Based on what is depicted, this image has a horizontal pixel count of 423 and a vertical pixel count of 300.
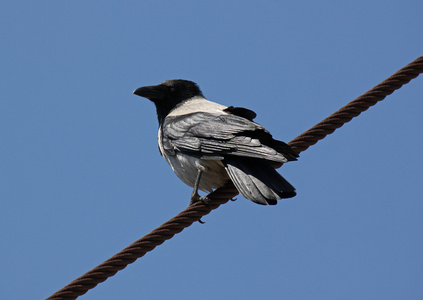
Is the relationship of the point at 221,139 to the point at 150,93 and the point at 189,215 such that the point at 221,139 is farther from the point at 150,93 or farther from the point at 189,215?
the point at 150,93

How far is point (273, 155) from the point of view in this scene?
506 cm

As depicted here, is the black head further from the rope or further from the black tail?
the rope

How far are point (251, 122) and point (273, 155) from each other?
784 mm

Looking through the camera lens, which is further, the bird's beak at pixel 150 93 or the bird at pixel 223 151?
the bird's beak at pixel 150 93

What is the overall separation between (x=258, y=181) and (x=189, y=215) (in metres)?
0.63

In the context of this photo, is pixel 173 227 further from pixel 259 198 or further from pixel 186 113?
pixel 186 113

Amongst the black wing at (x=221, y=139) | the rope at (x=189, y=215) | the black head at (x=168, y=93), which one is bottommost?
the rope at (x=189, y=215)

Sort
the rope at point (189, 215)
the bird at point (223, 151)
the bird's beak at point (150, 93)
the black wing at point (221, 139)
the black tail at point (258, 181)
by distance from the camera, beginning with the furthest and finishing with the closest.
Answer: the bird's beak at point (150, 93)
the black wing at point (221, 139)
the bird at point (223, 151)
the black tail at point (258, 181)
the rope at point (189, 215)

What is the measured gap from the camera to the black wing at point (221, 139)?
526 centimetres

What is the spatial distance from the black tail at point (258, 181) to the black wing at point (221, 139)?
0.38 ft

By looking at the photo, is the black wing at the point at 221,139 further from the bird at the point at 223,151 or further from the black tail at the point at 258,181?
the black tail at the point at 258,181

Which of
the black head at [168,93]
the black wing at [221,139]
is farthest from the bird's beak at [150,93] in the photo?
the black wing at [221,139]

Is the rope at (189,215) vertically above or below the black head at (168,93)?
below

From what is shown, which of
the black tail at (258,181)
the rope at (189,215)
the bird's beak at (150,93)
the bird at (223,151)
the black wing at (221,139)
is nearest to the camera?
the rope at (189,215)
